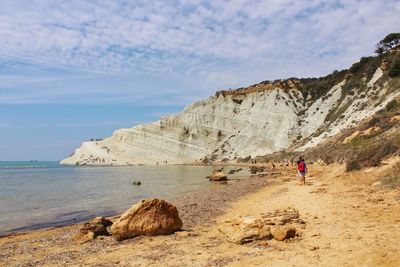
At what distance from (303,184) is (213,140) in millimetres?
60158

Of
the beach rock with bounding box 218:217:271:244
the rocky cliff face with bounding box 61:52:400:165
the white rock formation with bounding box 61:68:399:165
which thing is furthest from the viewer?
the white rock formation with bounding box 61:68:399:165

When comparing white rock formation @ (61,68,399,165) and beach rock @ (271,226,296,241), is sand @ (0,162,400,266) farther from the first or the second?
white rock formation @ (61,68,399,165)

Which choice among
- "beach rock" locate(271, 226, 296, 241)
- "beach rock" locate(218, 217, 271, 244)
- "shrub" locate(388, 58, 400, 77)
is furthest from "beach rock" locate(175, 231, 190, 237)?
"shrub" locate(388, 58, 400, 77)

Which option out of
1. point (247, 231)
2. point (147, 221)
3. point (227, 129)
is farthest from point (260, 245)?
point (227, 129)

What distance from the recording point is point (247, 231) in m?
9.44

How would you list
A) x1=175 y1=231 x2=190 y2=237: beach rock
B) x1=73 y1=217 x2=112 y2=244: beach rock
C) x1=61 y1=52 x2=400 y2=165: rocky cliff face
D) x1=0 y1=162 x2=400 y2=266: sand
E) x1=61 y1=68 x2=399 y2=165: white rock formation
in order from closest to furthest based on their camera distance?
x1=0 y1=162 x2=400 y2=266: sand
x1=175 y1=231 x2=190 y2=237: beach rock
x1=73 y1=217 x2=112 y2=244: beach rock
x1=61 y1=52 x2=400 y2=165: rocky cliff face
x1=61 y1=68 x2=399 y2=165: white rock formation

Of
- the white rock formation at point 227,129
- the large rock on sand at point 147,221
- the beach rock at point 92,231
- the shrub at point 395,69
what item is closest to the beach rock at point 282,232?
the large rock on sand at point 147,221

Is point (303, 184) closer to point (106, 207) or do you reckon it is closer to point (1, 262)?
point (106, 207)

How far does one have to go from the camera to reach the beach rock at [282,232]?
918 centimetres

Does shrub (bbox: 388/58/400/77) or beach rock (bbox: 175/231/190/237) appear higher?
shrub (bbox: 388/58/400/77)

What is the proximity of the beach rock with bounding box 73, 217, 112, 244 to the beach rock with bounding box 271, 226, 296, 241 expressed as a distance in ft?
15.8

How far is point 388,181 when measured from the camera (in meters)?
14.8

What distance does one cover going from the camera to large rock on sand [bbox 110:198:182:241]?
35.3 ft

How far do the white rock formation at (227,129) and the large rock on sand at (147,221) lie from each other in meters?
54.5
